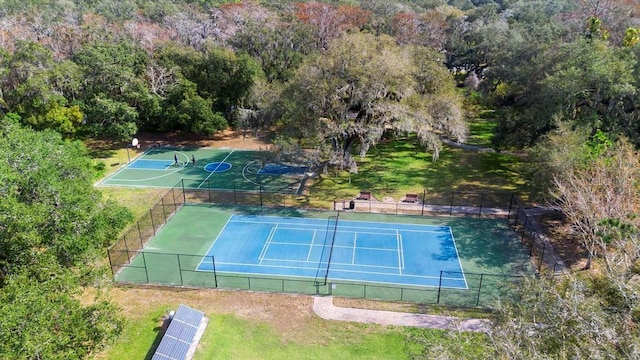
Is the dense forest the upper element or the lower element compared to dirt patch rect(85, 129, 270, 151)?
upper

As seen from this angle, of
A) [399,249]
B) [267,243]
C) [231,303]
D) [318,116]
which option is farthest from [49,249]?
[318,116]

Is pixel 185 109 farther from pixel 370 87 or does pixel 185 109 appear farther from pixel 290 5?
pixel 290 5

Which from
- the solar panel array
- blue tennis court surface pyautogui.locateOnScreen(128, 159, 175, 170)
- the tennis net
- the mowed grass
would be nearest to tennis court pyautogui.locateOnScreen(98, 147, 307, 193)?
blue tennis court surface pyautogui.locateOnScreen(128, 159, 175, 170)

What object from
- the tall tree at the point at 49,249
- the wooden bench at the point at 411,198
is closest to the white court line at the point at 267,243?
the tall tree at the point at 49,249

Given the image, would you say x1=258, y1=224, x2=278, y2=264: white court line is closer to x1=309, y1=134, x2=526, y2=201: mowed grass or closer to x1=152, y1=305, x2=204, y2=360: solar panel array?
x1=309, y1=134, x2=526, y2=201: mowed grass

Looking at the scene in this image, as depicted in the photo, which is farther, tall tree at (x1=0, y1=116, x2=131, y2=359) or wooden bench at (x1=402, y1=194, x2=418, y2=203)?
wooden bench at (x1=402, y1=194, x2=418, y2=203)

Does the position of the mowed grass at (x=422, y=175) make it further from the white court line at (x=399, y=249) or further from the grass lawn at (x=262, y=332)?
the grass lawn at (x=262, y=332)
